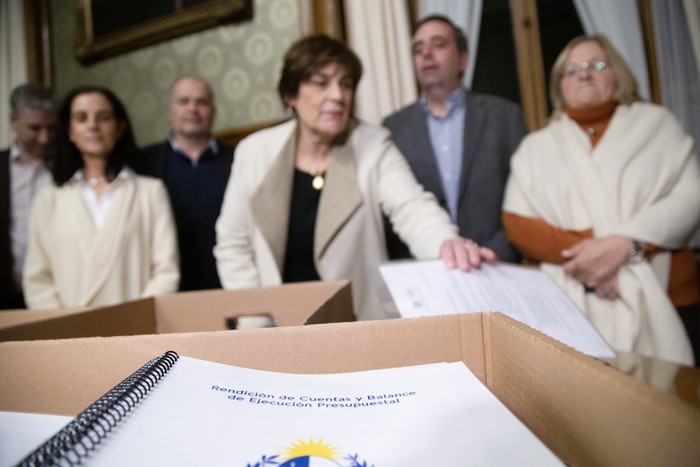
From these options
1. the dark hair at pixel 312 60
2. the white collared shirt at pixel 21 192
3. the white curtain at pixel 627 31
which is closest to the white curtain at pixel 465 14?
the white curtain at pixel 627 31

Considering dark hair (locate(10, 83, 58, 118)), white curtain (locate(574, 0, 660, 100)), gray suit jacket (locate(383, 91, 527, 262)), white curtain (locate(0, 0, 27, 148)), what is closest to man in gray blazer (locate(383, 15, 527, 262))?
gray suit jacket (locate(383, 91, 527, 262))

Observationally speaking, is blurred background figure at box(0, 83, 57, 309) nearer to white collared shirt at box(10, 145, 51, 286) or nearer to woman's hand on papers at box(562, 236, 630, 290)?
white collared shirt at box(10, 145, 51, 286)

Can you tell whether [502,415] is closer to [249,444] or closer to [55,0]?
[249,444]

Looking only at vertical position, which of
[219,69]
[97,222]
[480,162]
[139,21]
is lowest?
[97,222]

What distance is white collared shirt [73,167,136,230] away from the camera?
140 centimetres

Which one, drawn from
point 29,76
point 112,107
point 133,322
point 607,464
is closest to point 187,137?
point 112,107

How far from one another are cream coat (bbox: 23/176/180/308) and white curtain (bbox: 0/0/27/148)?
2129mm

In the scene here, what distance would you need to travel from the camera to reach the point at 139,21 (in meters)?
2.55

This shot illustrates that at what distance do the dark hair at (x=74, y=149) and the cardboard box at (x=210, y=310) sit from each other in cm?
95

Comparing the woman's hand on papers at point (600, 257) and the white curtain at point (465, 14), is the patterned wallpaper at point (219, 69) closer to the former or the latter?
the white curtain at point (465, 14)

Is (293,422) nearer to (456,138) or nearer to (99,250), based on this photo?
(99,250)

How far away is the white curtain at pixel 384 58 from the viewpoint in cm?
216

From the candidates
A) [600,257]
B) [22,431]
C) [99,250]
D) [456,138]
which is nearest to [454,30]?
[456,138]

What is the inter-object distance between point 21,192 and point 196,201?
88cm
